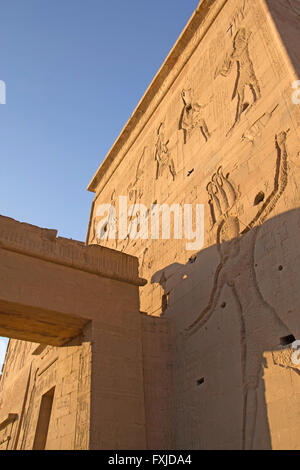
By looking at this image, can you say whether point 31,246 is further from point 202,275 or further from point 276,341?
point 276,341

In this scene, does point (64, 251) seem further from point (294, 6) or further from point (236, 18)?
point (294, 6)

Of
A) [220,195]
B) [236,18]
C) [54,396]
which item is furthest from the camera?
[236,18]

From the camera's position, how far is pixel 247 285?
523cm

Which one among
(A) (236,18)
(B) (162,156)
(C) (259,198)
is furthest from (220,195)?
(A) (236,18)

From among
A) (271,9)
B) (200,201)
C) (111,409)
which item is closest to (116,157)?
(200,201)

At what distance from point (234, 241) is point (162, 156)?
358cm

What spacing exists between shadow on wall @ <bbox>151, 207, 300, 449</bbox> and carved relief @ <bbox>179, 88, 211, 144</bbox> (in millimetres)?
2119

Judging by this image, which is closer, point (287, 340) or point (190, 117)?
point (287, 340)

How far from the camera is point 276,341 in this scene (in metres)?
4.57

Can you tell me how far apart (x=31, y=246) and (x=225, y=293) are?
2558mm

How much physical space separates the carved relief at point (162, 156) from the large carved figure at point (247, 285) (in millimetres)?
1874

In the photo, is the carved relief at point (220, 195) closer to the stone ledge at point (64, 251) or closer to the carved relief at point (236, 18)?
the stone ledge at point (64, 251)

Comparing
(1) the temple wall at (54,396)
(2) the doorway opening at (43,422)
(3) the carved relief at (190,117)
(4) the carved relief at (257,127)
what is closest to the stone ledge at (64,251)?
(1) the temple wall at (54,396)

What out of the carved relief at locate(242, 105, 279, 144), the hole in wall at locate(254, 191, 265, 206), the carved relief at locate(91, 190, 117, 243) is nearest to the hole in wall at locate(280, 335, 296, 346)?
the hole in wall at locate(254, 191, 265, 206)
